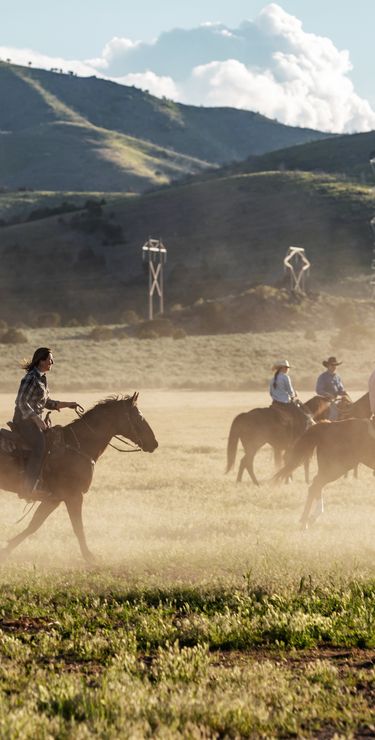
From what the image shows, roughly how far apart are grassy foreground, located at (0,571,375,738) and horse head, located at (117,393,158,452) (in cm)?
222

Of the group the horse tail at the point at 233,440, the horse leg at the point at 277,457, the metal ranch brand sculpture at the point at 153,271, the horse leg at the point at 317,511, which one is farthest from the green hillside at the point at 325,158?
the horse leg at the point at 317,511

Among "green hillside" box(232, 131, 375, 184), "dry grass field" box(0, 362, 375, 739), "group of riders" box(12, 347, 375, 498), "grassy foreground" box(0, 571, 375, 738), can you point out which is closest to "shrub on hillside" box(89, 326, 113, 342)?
"dry grass field" box(0, 362, 375, 739)

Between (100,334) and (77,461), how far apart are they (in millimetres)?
58181

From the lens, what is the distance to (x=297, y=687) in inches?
263

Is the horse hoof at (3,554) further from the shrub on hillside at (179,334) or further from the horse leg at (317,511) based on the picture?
the shrub on hillside at (179,334)

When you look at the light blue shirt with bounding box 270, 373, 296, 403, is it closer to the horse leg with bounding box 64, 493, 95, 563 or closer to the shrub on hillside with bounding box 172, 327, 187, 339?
the horse leg with bounding box 64, 493, 95, 563

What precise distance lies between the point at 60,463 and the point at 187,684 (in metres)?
5.65

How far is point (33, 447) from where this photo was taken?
1202cm

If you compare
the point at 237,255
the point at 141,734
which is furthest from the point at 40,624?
the point at 237,255

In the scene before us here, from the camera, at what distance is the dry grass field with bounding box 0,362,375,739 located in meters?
6.10

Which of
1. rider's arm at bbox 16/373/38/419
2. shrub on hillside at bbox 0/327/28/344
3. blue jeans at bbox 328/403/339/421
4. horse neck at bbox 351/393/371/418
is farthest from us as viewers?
shrub on hillside at bbox 0/327/28/344

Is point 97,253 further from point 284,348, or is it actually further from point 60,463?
point 60,463

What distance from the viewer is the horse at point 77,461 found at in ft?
39.4

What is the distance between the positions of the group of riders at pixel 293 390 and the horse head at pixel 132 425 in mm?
7649
